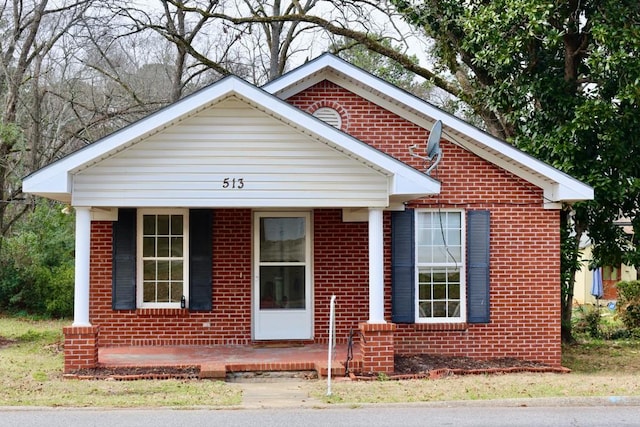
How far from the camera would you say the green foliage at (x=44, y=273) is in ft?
82.1

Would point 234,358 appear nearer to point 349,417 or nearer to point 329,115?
point 349,417

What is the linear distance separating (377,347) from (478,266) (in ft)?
8.61

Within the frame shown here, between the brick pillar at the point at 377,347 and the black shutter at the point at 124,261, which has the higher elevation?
the black shutter at the point at 124,261

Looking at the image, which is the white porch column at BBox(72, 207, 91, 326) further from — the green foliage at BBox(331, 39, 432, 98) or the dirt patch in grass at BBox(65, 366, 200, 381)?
the green foliage at BBox(331, 39, 432, 98)

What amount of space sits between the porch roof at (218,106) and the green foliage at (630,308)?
10827 millimetres

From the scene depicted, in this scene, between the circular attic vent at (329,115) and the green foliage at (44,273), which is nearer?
the circular attic vent at (329,115)

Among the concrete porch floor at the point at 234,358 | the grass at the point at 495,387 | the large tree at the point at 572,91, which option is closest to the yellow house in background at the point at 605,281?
the large tree at the point at 572,91

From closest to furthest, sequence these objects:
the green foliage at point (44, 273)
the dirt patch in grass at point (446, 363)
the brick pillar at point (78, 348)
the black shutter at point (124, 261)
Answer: the brick pillar at point (78, 348)
the dirt patch in grass at point (446, 363)
the black shutter at point (124, 261)
the green foliage at point (44, 273)

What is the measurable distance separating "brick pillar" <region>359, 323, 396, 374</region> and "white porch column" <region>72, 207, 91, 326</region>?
399cm

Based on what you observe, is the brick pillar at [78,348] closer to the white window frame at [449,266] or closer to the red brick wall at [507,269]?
the red brick wall at [507,269]

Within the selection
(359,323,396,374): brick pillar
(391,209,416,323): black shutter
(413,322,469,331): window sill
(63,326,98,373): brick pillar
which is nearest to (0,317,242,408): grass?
(63,326,98,373): brick pillar

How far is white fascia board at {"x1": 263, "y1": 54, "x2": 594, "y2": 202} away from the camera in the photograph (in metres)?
14.1

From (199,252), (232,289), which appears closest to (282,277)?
(232,289)

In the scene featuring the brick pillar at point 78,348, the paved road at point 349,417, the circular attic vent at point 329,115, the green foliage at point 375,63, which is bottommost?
the paved road at point 349,417
